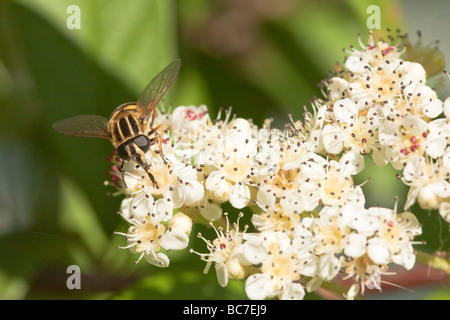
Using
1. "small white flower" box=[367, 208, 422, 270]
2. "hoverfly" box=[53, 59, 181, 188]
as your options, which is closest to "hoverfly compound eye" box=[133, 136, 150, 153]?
"hoverfly" box=[53, 59, 181, 188]

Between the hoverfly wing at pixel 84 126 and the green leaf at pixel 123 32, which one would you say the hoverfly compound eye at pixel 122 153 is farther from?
the green leaf at pixel 123 32

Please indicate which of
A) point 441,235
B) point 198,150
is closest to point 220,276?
point 198,150

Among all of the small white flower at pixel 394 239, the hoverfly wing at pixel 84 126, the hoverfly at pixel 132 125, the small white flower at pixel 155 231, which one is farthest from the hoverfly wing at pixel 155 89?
the small white flower at pixel 394 239

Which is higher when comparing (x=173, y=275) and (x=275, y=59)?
(x=275, y=59)

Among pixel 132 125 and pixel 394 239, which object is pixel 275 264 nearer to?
pixel 394 239

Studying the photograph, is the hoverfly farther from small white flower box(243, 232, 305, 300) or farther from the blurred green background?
small white flower box(243, 232, 305, 300)

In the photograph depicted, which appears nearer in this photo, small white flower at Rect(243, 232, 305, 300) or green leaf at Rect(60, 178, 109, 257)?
small white flower at Rect(243, 232, 305, 300)

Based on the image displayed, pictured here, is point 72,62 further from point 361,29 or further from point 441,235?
point 441,235
